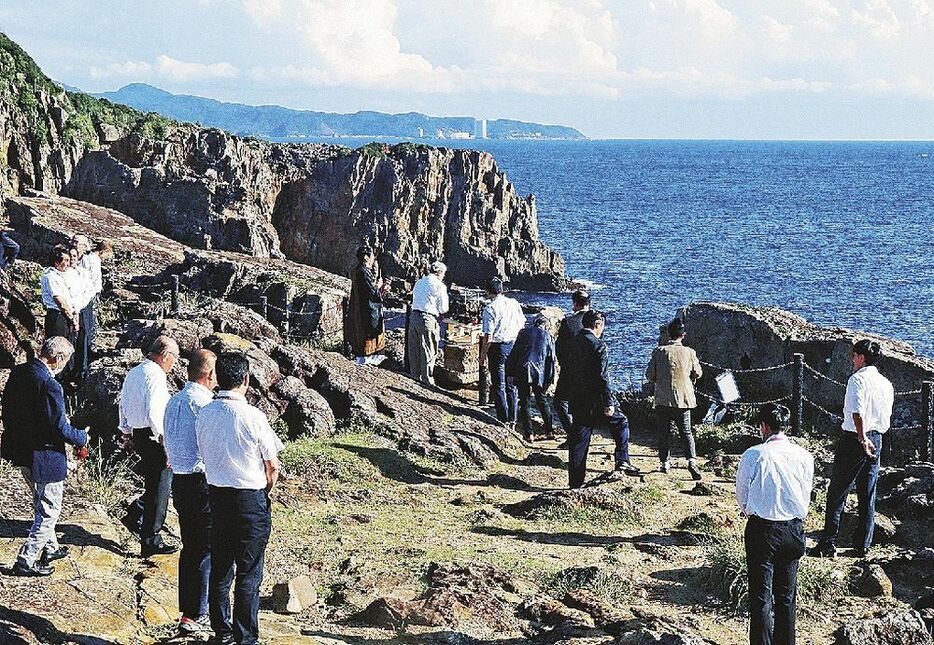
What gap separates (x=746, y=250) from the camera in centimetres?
8438

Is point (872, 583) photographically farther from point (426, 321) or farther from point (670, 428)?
point (426, 321)

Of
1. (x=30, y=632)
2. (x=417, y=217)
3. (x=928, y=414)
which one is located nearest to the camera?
(x=30, y=632)

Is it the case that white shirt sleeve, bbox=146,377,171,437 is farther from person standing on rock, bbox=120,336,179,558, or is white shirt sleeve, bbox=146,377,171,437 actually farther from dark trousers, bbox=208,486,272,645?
dark trousers, bbox=208,486,272,645

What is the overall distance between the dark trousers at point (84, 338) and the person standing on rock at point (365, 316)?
4355mm

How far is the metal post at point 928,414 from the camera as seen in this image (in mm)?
13586

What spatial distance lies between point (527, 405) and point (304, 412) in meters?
3.34

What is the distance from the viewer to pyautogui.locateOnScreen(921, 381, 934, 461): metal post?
1359 cm

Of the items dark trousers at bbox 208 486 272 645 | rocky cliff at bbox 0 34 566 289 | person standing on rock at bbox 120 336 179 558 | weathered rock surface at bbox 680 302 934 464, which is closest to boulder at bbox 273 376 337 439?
person standing on rock at bbox 120 336 179 558

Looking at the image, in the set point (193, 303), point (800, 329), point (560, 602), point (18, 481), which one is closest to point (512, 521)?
point (560, 602)

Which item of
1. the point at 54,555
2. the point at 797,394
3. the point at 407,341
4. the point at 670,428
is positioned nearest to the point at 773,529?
the point at 54,555

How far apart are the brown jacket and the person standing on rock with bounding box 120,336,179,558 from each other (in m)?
6.46

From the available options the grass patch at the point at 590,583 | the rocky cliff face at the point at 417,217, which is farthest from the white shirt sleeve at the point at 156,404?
the rocky cliff face at the point at 417,217

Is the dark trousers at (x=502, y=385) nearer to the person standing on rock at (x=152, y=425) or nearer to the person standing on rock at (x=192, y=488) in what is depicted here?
the person standing on rock at (x=152, y=425)

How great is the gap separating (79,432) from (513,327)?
8.21 m
